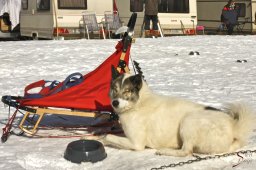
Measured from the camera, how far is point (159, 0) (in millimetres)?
14672

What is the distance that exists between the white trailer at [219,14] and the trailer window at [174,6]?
3698 mm

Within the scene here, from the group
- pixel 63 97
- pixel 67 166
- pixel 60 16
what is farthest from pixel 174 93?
pixel 60 16

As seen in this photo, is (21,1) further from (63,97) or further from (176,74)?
(63,97)

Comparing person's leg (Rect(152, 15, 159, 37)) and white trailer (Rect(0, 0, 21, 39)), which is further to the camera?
white trailer (Rect(0, 0, 21, 39))

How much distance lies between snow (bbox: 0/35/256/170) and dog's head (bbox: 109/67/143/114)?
0.40 metres

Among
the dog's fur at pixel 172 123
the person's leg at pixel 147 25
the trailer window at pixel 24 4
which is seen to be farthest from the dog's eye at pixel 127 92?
the trailer window at pixel 24 4

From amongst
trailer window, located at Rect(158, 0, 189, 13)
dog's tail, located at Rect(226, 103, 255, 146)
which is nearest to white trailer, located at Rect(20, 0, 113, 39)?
trailer window, located at Rect(158, 0, 189, 13)

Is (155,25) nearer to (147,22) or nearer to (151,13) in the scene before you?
(147,22)

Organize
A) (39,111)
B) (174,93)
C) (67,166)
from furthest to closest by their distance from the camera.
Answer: (174,93) → (39,111) → (67,166)

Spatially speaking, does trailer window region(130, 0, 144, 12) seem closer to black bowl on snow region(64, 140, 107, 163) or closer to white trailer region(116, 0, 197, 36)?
white trailer region(116, 0, 197, 36)

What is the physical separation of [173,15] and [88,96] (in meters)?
11.1

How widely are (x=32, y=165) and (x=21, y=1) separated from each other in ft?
41.9

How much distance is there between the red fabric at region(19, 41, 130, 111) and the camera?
13.4 feet

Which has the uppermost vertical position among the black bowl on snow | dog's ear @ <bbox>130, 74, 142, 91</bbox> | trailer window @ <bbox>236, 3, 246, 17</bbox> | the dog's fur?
trailer window @ <bbox>236, 3, 246, 17</bbox>
